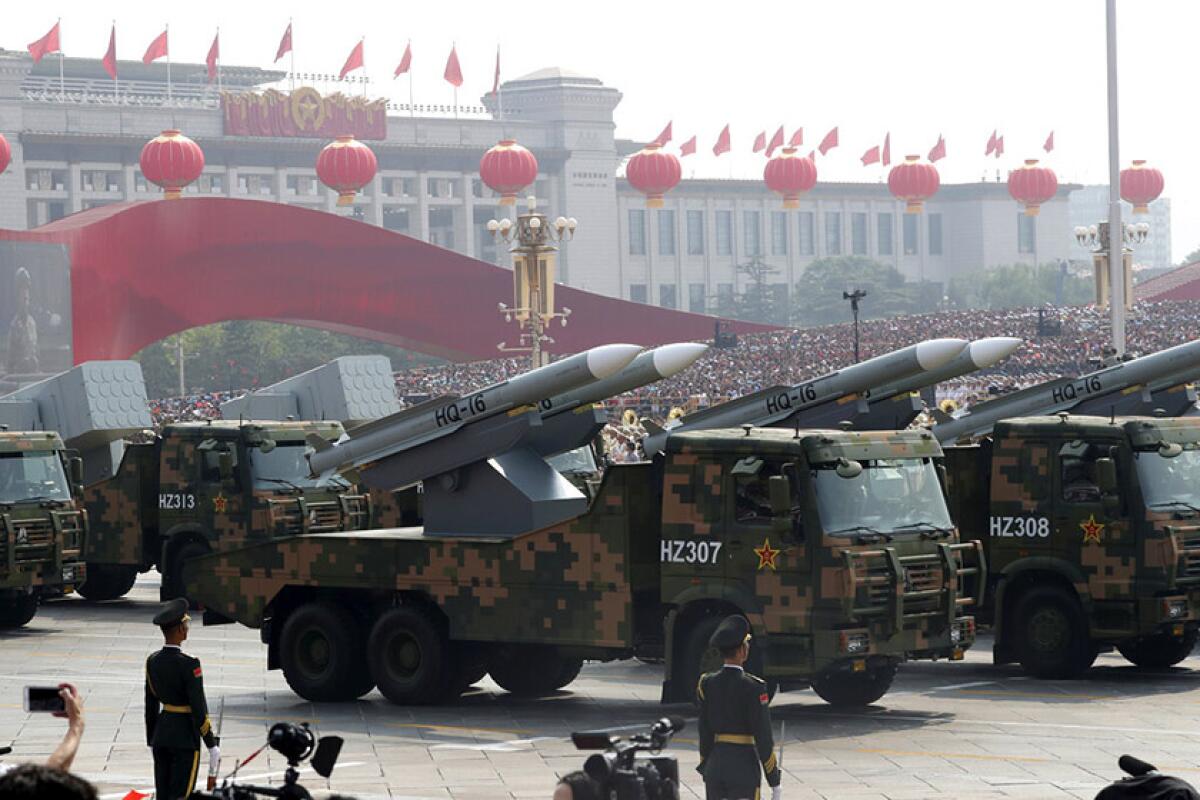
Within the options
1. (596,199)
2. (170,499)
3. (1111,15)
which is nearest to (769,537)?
(170,499)

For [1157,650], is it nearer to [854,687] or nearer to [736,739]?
[854,687]

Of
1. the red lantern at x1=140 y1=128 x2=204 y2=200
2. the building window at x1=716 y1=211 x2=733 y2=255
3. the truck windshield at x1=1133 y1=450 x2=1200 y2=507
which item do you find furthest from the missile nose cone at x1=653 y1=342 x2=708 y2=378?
the building window at x1=716 y1=211 x2=733 y2=255

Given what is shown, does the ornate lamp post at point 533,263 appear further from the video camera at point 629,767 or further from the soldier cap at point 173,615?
the video camera at point 629,767

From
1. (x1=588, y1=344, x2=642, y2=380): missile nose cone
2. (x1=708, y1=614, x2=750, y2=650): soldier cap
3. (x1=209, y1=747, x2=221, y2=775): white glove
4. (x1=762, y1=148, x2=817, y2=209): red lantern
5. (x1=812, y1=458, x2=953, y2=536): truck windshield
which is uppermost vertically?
(x1=762, y1=148, x2=817, y2=209): red lantern

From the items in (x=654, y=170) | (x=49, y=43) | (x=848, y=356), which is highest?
(x=49, y=43)

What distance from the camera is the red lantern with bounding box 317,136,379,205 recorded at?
242 feet

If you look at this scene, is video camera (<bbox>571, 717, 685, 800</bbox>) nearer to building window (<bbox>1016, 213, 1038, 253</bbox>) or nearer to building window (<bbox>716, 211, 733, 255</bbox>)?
building window (<bbox>716, 211, 733, 255</bbox>)

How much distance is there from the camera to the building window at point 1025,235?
16438 cm

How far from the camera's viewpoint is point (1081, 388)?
23562 mm

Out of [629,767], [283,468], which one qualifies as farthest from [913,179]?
[629,767]

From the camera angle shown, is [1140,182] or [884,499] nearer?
[884,499]

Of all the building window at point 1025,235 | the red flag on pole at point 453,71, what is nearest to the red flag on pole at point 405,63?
the red flag on pole at point 453,71

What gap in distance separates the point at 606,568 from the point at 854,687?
2608 mm

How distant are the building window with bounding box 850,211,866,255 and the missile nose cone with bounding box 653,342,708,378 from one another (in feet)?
470
